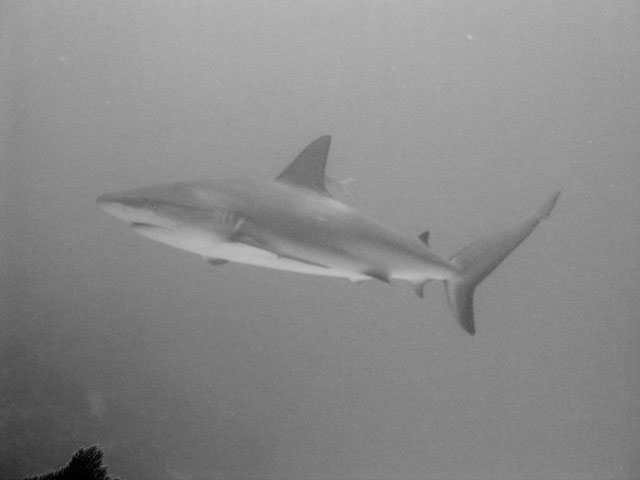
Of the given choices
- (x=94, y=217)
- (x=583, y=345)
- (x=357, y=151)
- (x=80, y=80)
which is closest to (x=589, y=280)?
(x=583, y=345)

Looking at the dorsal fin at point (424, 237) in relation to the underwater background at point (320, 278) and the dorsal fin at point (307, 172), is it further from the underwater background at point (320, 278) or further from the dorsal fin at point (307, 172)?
the dorsal fin at point (307, 172)

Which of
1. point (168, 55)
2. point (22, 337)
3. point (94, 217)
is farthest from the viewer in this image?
point (168, 55)

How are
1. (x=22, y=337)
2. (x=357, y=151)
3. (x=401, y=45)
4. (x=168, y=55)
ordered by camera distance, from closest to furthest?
(x=22, y=337)
(x=401, y=45)
(x=168, y=55)
(x=357, y=151)

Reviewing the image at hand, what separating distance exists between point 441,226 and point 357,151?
17576 mm

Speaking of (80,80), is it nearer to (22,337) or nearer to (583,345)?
(22,337)

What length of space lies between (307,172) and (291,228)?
80 cm

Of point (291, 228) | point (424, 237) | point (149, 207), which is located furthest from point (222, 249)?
point (424, 237)

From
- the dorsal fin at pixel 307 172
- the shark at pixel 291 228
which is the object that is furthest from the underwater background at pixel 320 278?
the shark at pixel 291 228

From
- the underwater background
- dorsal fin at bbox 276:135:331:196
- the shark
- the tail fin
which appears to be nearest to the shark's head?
the shark

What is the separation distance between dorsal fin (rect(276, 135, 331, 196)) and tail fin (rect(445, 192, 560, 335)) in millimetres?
1422

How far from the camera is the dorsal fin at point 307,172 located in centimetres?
436

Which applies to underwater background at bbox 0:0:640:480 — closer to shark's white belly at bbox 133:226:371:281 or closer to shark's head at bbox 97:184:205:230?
shark's white belly at bbox 133:226:371:281

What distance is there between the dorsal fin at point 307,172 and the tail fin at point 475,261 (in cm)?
142

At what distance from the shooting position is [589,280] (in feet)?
215
